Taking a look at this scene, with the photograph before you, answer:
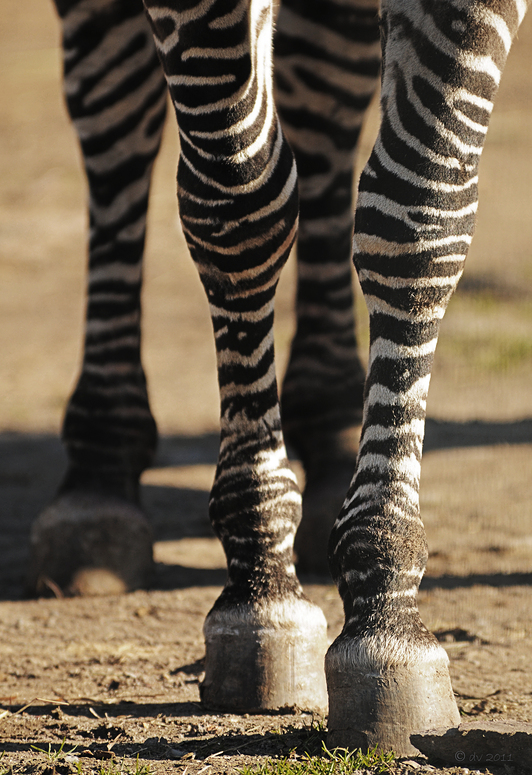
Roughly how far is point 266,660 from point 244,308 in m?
0.63

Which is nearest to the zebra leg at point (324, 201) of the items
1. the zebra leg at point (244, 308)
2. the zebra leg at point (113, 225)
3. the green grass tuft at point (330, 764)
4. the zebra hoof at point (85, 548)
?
the zebra leg at point (113, 225)

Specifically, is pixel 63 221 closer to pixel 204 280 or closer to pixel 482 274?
pixel 482 274

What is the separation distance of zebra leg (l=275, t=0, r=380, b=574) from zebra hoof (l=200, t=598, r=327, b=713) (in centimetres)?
97

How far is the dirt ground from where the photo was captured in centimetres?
162

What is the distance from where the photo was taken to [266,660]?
164cm

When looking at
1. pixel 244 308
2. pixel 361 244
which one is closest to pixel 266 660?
pixel 244 308

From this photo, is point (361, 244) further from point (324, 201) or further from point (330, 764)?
point (324, 201)

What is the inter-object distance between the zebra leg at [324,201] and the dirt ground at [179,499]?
48 centimetres

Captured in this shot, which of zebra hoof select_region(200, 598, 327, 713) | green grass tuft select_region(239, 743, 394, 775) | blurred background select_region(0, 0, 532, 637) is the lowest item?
green grass tuft select_region(239, 743, 394, 775)

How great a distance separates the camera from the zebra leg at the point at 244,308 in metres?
1.63

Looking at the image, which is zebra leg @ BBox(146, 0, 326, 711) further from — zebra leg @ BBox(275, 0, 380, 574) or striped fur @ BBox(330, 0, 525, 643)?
zebra leg @ BBox(275, 0, 380, 574)

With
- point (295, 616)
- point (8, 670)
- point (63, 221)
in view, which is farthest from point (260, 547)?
point (63, 221)

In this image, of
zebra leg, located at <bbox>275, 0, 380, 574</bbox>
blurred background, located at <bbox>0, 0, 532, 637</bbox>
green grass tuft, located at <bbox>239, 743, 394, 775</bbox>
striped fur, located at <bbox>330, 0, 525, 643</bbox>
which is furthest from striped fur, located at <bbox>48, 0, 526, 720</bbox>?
zebra leg, located at <bbox>275, 0, 380, 574</bbox>

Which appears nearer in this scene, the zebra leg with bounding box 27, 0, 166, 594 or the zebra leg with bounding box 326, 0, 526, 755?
the zebra leg with bounding box 326, 0, 526, 755
